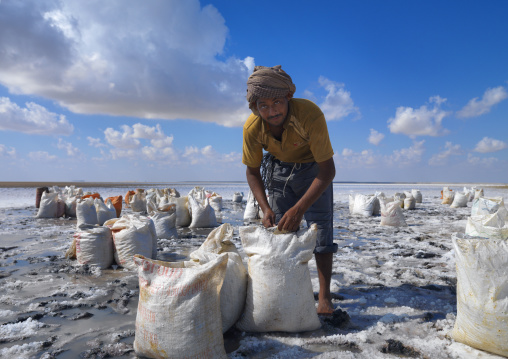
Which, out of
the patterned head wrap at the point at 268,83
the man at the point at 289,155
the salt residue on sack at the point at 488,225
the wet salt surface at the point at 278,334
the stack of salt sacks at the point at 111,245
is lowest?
the wet salt surface at the point at 278,334

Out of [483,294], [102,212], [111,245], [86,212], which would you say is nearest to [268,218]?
[483,294]

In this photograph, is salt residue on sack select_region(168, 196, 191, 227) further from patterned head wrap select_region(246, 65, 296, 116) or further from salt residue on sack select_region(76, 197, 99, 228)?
patterned head wrap select_region(246, 65, 296, 116)

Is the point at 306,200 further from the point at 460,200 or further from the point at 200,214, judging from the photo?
the point at 460,200

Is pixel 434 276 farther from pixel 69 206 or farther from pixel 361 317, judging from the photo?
pixel 69 206

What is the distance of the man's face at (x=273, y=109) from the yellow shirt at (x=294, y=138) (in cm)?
5

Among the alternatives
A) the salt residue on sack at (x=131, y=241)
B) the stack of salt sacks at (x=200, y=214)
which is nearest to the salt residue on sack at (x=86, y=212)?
the stack of salt sacks at (x=200, y=214)

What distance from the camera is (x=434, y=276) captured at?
9.19 feet

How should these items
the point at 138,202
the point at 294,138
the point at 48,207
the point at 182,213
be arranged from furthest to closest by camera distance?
the point at 138,202, the point at 48,207, the point at 182,213, the point at 294,138

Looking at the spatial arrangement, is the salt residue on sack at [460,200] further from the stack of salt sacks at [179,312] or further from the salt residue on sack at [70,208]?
the salt residue on sack at [70,208]

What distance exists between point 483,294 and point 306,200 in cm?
95

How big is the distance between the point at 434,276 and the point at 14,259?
4.26 meters

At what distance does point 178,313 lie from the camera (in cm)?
144

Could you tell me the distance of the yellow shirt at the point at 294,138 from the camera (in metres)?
1.77

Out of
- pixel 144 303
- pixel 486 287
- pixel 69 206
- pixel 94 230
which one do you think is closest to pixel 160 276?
pixel 144 303
